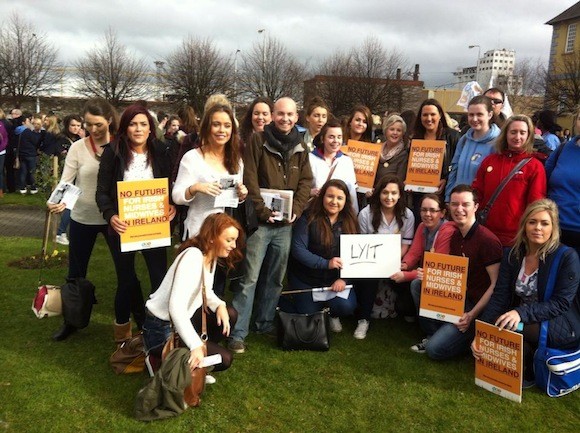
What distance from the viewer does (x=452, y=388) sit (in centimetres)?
429

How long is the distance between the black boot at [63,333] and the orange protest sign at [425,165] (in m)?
4.15

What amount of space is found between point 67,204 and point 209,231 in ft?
4.97

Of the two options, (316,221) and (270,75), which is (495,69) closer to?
(270,75)

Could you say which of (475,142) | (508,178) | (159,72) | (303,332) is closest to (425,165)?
(475,142)

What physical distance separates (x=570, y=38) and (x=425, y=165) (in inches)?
2144

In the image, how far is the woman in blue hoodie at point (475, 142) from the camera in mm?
5266

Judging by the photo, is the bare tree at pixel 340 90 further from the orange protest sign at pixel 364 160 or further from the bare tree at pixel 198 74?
the orange protest sign at pixel 364 160

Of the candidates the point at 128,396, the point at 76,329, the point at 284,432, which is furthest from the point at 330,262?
the point at 76,329

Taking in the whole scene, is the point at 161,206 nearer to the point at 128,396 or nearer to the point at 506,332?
the point at 128,396

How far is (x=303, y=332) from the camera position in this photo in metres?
4.91

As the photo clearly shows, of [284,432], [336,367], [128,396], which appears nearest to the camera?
[284,432]

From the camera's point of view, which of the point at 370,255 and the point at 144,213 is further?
the point at 370,255

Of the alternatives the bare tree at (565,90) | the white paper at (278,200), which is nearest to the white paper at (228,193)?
the white paper at (278,200)

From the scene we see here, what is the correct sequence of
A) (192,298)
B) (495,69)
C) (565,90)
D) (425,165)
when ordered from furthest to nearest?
(495,69) < (565,90) < (425,165) < (192,298)
